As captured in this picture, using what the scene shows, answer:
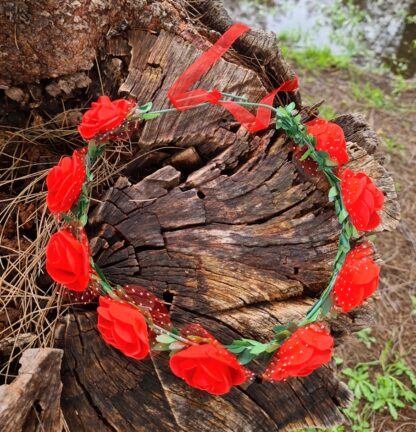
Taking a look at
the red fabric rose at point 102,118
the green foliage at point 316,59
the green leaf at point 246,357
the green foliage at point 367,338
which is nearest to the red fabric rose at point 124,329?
the green leaf at point 246,357

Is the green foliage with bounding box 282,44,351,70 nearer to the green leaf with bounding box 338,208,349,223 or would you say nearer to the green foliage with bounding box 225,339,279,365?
the green leaf with bounding box 338,208,349,223

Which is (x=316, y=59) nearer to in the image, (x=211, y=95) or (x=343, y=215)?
(x=211, y=95)

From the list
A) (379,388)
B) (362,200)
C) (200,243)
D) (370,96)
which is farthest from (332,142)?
(370,96)

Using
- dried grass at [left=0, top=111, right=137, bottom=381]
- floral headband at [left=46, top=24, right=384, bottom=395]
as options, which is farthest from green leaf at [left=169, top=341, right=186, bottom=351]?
dried grass at [left=0, top=111, right=137, bottom=381]

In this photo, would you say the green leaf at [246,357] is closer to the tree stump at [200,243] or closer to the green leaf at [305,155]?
the tree stump at [200,243]

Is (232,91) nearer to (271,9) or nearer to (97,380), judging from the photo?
(97,380)

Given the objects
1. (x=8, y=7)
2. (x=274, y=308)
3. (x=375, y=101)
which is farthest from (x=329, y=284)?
(x=375, y=101)
